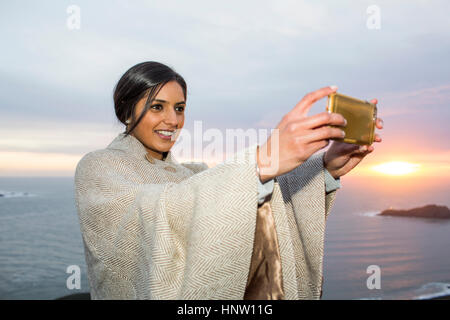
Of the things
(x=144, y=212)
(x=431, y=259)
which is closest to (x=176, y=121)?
(x=144, y=212)

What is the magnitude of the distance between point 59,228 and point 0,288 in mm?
30977

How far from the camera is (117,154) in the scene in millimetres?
2088

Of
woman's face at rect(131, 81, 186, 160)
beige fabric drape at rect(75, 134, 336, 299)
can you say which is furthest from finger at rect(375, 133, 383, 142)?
woman's face at rect(131, 81, 186, 160)

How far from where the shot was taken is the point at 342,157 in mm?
1924

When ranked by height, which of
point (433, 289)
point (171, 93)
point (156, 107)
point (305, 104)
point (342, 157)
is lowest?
point (433, 289)

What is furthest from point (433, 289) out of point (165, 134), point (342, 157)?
point (165, 134)

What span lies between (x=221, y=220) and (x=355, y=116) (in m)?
0.75

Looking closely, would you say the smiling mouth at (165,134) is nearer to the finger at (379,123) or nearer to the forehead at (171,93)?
the forehead at (171,93)

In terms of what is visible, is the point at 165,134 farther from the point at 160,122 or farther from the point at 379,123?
the point at 379,123

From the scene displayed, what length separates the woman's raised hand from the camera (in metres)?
1.23

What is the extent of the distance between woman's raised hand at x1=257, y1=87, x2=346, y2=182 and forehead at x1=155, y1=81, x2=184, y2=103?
55.0 inches

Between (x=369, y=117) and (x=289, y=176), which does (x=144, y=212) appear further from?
(x=369, y=117)

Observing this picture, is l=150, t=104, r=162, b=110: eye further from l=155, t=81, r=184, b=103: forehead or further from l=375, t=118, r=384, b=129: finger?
l=375, t=118, r=384, b=129: finger

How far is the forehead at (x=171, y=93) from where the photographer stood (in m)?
2.48
